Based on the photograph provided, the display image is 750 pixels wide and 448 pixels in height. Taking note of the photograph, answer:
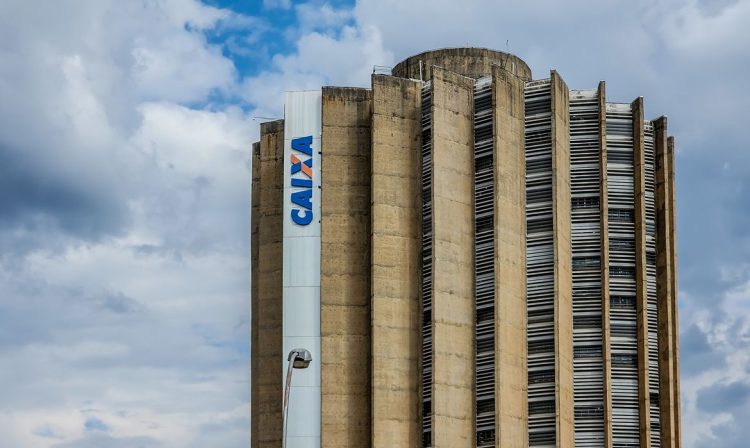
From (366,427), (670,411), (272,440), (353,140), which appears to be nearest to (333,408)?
(366,427)

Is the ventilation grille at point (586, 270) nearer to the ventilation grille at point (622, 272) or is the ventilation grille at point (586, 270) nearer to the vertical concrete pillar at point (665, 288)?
the ventilation grille at point (622, 272)

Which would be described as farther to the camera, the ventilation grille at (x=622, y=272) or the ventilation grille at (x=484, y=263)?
the ventilation grille at (x=622, y=272)

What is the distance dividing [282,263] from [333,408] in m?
11.9

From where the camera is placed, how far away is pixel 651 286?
97.5 metres

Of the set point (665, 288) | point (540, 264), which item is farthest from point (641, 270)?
point (540, 264)

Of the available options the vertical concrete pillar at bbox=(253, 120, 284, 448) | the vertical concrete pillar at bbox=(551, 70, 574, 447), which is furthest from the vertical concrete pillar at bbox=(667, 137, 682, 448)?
the vertical concrete pillar at bbox=(253, 120, 284, 448)

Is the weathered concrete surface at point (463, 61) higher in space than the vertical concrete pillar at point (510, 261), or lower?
higher

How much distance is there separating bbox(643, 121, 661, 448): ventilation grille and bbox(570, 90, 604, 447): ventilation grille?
190 inches

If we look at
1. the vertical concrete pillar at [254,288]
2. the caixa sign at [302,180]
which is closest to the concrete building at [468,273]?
the caixa sign at [302,180]

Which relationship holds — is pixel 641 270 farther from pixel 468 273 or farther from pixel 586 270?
pixel 468 273

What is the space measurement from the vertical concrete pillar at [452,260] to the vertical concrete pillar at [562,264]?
5.72 m

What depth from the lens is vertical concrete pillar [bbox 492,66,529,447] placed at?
88812mm

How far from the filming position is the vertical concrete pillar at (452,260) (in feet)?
290

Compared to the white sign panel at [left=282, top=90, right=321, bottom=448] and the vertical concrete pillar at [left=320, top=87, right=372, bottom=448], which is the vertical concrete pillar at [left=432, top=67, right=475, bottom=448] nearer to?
the vertical concrete pillar at [left=320, top=87, right=372, bottom=448]
